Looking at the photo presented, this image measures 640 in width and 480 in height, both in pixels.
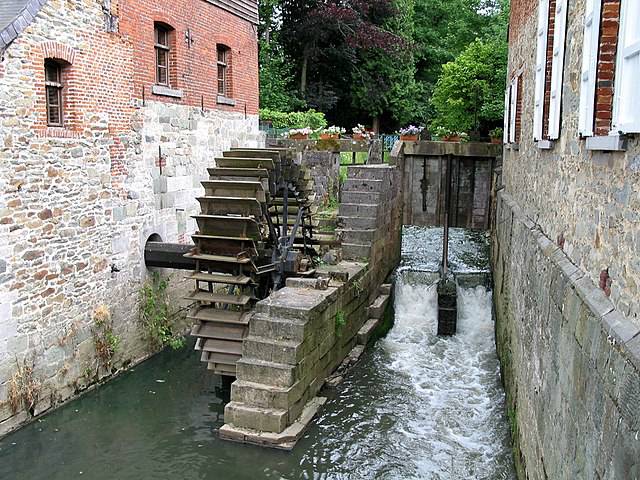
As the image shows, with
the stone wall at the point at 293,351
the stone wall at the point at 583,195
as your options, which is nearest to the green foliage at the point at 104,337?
the stone wall at the point at 293,351

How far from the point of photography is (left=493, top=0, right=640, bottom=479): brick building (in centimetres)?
293

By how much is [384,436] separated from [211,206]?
152 inches

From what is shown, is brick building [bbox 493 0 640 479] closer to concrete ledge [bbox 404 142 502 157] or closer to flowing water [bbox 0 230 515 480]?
flowing water [bbox 0 230 515 480]

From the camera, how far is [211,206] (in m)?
8.98

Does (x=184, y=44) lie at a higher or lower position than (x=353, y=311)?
higher

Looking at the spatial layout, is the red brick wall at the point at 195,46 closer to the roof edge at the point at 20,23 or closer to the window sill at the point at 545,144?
the roof edge at the point at 20,23

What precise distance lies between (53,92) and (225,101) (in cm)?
473

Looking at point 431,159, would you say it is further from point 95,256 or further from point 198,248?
point 95,256

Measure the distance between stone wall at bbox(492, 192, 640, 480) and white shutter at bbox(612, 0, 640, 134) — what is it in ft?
3.00

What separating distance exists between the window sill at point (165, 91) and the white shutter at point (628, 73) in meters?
7.81

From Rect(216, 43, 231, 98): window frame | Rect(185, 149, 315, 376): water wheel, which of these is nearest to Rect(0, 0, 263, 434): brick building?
Rect(216, 43, 231, 98): window frame

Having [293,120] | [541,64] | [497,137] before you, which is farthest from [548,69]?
[293,120]

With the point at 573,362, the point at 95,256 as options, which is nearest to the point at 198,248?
the point at 95,256

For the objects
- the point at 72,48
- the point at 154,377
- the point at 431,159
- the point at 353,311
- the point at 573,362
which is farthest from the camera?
the point at 431,159
